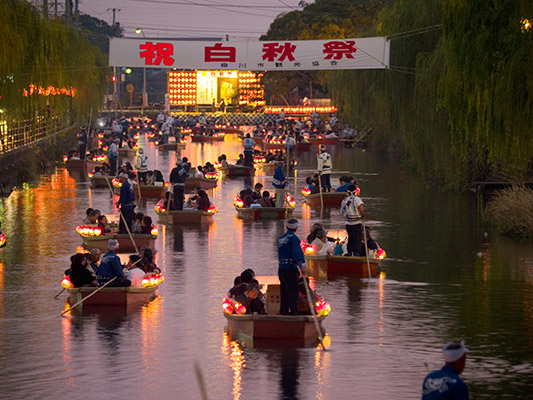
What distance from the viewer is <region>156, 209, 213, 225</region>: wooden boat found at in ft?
109

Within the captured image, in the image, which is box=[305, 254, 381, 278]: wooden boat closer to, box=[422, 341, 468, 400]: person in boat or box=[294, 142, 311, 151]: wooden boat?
box=[422, 341, 468, 400]: person in boat

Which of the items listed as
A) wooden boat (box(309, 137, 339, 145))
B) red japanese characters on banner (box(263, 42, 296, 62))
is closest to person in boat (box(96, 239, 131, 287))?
red japanese characters on banner (box(263, 42, 296, 62))

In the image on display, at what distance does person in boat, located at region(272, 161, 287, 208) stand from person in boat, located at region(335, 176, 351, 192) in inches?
70.0

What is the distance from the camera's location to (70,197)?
4200 centimetres

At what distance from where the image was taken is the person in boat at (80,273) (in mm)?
20328

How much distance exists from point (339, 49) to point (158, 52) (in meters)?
7.48

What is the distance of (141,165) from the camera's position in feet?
133

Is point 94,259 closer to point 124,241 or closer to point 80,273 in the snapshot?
point 80,273

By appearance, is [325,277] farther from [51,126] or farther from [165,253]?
[51,126]

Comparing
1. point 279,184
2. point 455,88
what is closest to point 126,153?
point 279,184

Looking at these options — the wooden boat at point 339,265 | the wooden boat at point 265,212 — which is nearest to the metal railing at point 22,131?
the wooden boat at point 265,212

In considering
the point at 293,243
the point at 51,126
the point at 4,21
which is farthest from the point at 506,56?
the point at 51,126

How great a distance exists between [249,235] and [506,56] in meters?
9.87

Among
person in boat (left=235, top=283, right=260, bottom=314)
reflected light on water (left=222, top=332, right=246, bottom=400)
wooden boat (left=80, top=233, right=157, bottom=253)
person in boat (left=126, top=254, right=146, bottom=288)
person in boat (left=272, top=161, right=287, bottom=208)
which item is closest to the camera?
reflected light on water (left=222, top=332, right=246, bottom=400)
